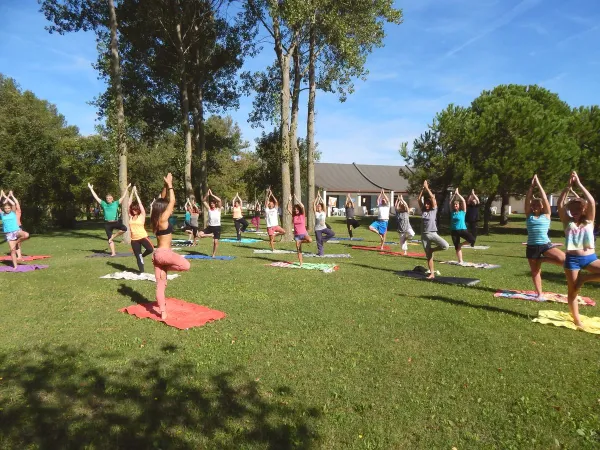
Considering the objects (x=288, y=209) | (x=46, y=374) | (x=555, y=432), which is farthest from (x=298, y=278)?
(x=288, y=209)

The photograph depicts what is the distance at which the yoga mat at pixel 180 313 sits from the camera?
6113 millimetres

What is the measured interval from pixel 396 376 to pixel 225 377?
194cm

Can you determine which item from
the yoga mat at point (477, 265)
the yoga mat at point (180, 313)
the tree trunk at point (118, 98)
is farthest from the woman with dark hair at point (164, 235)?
the tree trunk at point (118, 98)

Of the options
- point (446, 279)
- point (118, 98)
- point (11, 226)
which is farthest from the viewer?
point (118, 98)

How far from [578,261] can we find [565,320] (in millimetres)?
1005

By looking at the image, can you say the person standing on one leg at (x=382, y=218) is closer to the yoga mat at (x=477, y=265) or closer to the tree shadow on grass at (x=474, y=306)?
the yoga mat at (x=477, y=265)

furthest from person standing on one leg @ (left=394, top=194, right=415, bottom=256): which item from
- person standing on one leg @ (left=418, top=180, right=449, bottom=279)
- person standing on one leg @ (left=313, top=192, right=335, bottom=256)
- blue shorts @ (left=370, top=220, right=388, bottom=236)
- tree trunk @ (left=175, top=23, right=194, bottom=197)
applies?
tree trunk @ (left=175, top=23, right=194, bottom=197)

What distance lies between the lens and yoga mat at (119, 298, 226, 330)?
6.11 metres

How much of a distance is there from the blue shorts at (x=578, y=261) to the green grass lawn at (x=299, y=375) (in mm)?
985

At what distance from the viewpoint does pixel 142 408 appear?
3.71 meters

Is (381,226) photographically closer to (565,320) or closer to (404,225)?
(404,225)

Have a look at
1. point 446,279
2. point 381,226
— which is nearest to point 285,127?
point 381,226

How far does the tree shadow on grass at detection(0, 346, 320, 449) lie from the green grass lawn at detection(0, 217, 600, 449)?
0.6 inches

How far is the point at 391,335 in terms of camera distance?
5625mm
